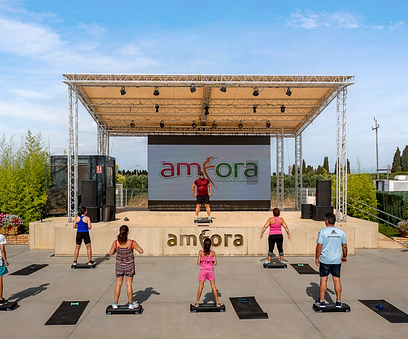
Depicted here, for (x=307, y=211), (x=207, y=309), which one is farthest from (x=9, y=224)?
(x=307, y=211)

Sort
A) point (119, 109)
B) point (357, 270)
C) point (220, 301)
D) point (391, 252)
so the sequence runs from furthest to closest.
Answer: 1. point (119, 109)
2. point (391, 252)
3. point (357, 270)
4. point (220, 301)

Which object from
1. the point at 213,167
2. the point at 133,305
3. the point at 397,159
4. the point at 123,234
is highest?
the point at 397,159

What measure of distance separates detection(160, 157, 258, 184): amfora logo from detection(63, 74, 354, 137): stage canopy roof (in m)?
2.30

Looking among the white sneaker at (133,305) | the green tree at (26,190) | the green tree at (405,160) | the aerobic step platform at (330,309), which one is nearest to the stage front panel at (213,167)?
the green tree at (26,190)

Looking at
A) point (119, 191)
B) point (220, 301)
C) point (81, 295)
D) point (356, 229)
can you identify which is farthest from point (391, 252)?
point (119, 191)

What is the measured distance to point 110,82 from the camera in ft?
41.4

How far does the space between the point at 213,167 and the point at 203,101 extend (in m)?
5.11

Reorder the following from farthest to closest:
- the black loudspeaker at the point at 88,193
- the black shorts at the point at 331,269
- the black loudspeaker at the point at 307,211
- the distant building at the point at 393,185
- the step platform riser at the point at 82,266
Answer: the distant building at the point at 393,185, the black loudspeaker at the point at 307,211, the black loudspeaker at the point at 88,193, the step platform riser at the point at 82,266, the black shorts at the point at 331,269

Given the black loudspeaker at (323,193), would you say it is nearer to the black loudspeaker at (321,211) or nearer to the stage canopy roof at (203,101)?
the black loudspeaker at (321,211)

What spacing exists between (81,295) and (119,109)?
40.8ft

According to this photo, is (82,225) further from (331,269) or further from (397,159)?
(397,159)

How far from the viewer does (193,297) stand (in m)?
6.85

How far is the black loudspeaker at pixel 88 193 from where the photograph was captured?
12555 mm

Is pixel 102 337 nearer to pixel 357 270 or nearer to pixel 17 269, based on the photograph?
pixel 17 269
